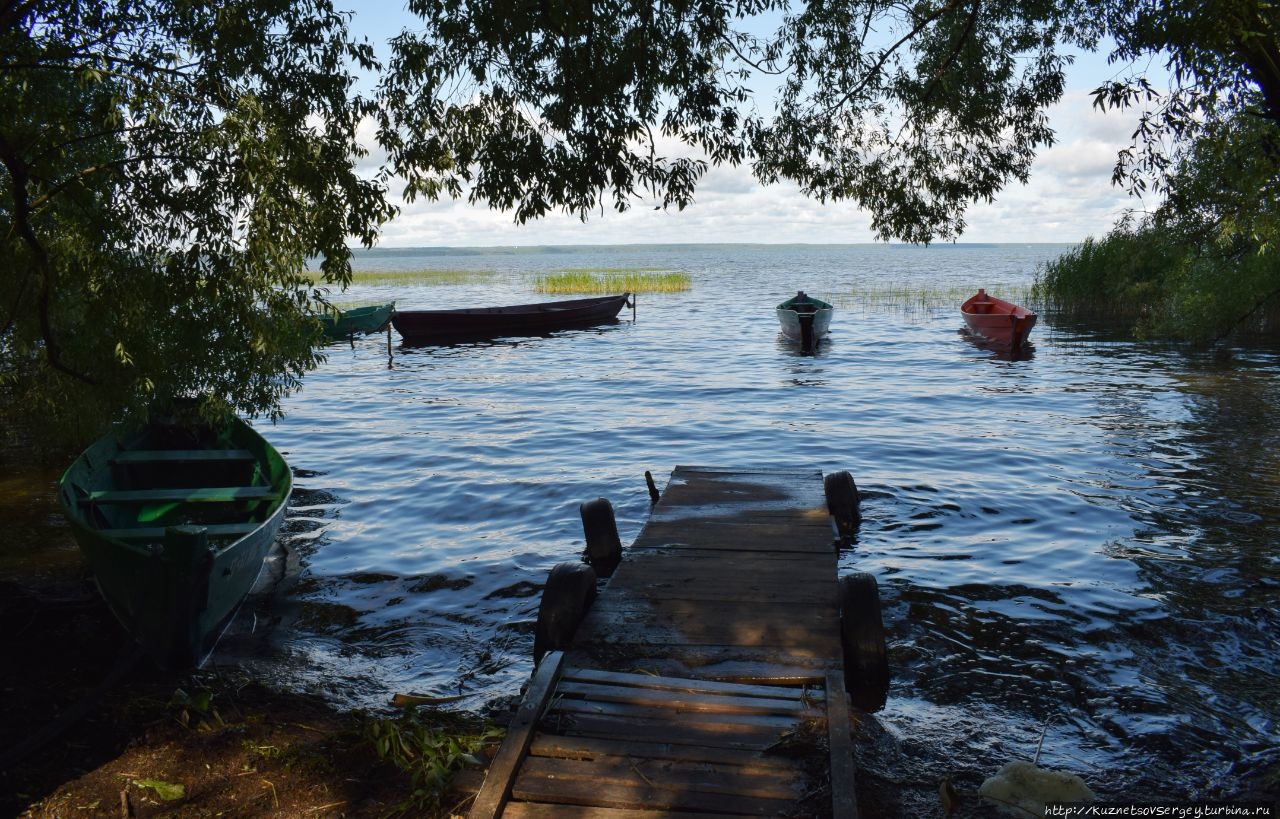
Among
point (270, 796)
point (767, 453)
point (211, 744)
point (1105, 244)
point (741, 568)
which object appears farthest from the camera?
point (1105, 244)

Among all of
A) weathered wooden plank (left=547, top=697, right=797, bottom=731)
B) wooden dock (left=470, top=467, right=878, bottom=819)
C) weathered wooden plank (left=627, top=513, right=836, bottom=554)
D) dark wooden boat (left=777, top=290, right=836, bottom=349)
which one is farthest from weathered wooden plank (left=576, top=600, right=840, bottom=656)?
dark wooden boat (left=777, top=290, right=836, bottom=349)

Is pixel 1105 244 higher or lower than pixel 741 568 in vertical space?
higher

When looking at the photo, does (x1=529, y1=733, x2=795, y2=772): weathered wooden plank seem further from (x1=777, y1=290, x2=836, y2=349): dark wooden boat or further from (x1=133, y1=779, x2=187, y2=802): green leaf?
(x1=777, y1=290, x2=836, y2=349): dark wooden boat

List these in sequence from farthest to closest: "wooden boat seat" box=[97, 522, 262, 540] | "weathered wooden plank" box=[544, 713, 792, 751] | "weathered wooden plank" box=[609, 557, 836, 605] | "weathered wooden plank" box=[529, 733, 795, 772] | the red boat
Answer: the red boat, "wooden boat seat" box=[97, 522, 262, 540], "weathered wooden plank" box=[609, 557, 836, 605], "weathered wooden plank" box=[544, 713, 792, 751], "weathered wooden plank" box=[529, 733, 795, 772]

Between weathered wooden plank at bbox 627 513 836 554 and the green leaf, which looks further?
weathered wooden plank at bbox 627 513 836 554

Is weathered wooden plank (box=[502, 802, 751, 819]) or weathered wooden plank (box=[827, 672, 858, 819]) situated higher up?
weathered wooden plank (box=[827, 672, 858, 819])

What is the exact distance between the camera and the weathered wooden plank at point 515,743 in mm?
4430

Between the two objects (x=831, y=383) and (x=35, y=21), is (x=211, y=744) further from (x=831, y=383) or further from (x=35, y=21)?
(x=831, y=383)

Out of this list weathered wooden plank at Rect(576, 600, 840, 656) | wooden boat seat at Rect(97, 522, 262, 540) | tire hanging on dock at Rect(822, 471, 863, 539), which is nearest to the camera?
weathered wooden plank at Rect(576, 600, 840, 656)

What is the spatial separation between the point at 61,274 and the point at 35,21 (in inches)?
90.8

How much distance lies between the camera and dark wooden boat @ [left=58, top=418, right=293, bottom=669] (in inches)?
275

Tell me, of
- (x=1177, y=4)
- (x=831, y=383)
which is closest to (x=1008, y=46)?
(x=1177, y=4)

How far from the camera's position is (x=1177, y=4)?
6832 millimetres

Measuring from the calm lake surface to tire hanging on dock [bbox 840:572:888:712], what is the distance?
0.89ft
